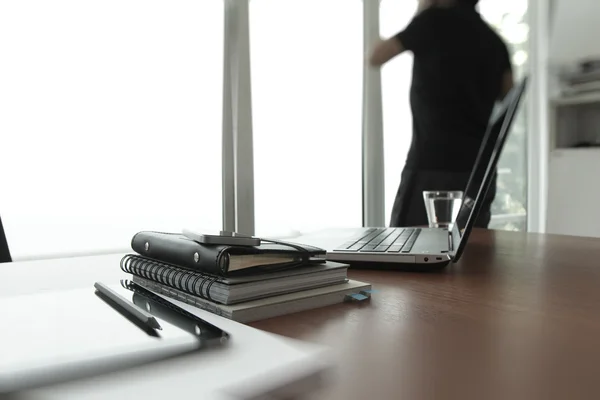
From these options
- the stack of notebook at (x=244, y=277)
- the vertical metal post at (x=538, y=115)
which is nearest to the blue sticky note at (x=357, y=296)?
the stack of notebook at (x=244, y=277)

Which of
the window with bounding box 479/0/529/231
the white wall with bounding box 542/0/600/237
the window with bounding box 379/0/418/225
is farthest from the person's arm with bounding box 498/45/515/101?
the window with bounding box 479/0/529/231

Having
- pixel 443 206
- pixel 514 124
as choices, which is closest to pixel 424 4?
pixel 443 206

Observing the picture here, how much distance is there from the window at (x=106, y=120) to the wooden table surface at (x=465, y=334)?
1190mm

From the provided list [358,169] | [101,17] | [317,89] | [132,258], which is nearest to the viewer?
[132,258]

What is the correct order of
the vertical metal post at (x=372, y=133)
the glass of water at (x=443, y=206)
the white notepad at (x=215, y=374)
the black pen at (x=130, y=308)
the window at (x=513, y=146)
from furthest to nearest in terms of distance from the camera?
the window at (x=513, y=146) → the vertical metal post at (x=372, y=133) → the glass of water at (x=443, y=206) → the black pen at (x=130, y=308) → the white notepad at (x=215, y=374)

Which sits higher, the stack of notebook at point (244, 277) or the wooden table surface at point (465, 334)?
the stack of notebook at point (244, 277)

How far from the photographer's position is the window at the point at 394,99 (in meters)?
2.68

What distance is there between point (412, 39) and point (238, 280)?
66.3 inches

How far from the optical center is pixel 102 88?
174 cm

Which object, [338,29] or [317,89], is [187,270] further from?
[338,29]

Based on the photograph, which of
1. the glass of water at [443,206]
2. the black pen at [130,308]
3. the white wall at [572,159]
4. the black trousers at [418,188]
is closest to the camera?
the black pen at [130,308]

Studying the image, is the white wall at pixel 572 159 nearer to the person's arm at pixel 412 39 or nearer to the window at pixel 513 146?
the window at pixel 513 146

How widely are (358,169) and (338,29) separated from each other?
649 millimetres

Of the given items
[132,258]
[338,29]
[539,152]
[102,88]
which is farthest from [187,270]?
[539,152]
